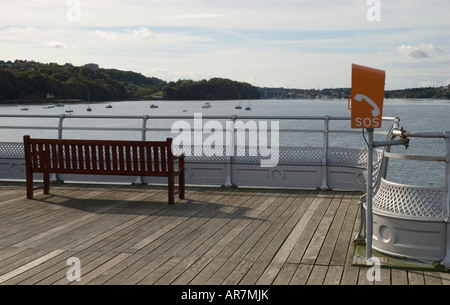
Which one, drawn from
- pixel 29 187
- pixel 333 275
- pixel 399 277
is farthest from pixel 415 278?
pixel 29 187

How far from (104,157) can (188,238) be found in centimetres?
284

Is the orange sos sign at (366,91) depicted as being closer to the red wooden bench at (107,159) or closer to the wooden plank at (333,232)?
the wooden plank at (333,232)

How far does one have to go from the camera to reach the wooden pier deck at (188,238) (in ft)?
14.9

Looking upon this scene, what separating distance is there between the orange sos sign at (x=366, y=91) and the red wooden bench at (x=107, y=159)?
336cm

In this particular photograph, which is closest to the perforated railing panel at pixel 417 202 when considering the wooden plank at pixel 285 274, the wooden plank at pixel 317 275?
the wooden plank at pixel 317 275

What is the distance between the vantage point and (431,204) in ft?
15.8

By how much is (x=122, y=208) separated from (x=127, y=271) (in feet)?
9.06

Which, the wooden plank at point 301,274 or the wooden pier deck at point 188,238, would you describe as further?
the wooden pier deck at point 188,238

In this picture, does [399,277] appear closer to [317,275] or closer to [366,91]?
[317,275]

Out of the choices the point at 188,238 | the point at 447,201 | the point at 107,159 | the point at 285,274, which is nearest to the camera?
the point at 285,274

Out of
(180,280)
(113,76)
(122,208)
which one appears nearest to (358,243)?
(180,280)

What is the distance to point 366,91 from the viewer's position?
450cm

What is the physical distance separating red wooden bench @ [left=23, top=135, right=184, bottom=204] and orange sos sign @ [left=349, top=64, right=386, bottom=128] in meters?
3.36
